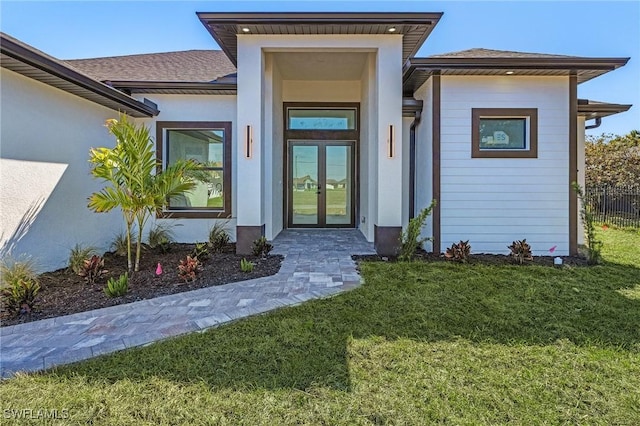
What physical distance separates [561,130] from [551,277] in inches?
119

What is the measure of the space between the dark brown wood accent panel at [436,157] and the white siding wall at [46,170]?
606 cm

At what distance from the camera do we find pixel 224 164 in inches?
316

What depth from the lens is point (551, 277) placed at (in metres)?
5.19

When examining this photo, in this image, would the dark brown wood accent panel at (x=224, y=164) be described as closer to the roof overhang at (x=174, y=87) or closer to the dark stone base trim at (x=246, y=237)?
the roof overhang at (x=174, y=87)

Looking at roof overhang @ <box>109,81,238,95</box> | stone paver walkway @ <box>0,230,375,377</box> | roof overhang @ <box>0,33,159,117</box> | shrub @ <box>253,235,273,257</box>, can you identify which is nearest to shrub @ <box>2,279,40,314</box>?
stone paver walkway @ <box>0,230,375,377</box>

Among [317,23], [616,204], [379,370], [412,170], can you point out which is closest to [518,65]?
[412,170]

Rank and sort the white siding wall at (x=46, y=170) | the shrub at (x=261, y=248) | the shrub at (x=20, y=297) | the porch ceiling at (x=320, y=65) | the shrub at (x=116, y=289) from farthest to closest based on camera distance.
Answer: the porch ceiling at (x=320, y=65) < the shrub at (x=261, y=248) < the white siding wall at (x=46, y=170) < the shrub at (x=116, y=289) < the shrub at (x=20, y=297)

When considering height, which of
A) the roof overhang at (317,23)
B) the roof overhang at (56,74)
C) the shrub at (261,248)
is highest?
the roof overhang at (317,23)

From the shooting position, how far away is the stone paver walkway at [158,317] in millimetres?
2898

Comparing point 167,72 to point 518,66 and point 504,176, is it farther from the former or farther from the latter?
point 504,176

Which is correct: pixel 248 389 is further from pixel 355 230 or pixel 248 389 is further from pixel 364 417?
pixel 355 230

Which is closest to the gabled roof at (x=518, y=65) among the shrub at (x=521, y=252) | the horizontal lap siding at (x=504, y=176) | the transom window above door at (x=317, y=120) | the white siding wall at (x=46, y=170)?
the horizontal lap siding at (x=504, y=176)

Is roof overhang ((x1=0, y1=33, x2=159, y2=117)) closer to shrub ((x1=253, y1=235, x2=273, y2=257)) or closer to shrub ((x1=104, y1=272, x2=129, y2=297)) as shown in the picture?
shrub ((x1=104, y1=272, x2=129, y2=297))

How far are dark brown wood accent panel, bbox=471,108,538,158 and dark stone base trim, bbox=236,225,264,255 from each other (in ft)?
13.7
